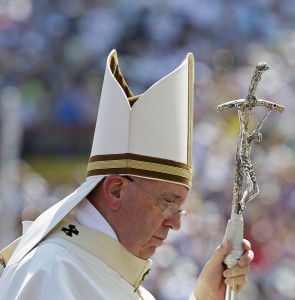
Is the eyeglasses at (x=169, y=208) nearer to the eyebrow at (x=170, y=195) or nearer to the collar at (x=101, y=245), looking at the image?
the eyebrow at (x=170, y=195)

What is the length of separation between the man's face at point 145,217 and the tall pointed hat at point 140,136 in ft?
0.13

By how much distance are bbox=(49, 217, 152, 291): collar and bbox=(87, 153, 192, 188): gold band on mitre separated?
197 millimetres

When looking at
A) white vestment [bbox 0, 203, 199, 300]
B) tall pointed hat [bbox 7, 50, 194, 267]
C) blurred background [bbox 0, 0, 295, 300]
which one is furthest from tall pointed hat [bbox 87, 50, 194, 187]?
blurred background [bbox 0, 0, 295, 300]

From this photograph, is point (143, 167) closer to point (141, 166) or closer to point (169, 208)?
point (141, 166)

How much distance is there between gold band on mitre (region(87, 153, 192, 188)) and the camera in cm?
372

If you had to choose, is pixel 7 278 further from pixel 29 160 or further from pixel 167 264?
pixel 29 160

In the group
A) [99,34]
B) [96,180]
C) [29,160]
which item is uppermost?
[99,34]

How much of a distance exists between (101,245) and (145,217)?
18 cm

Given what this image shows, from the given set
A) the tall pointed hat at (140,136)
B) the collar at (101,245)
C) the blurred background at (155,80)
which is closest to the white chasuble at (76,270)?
Result: the collar at (101,245)

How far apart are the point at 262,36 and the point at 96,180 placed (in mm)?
9630

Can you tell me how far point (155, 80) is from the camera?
1266 centimetres

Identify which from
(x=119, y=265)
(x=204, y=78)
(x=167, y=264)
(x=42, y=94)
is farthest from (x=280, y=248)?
(x=119, y=265)

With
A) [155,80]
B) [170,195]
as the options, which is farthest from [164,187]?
[155,80]

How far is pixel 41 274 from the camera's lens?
3.46 metres
